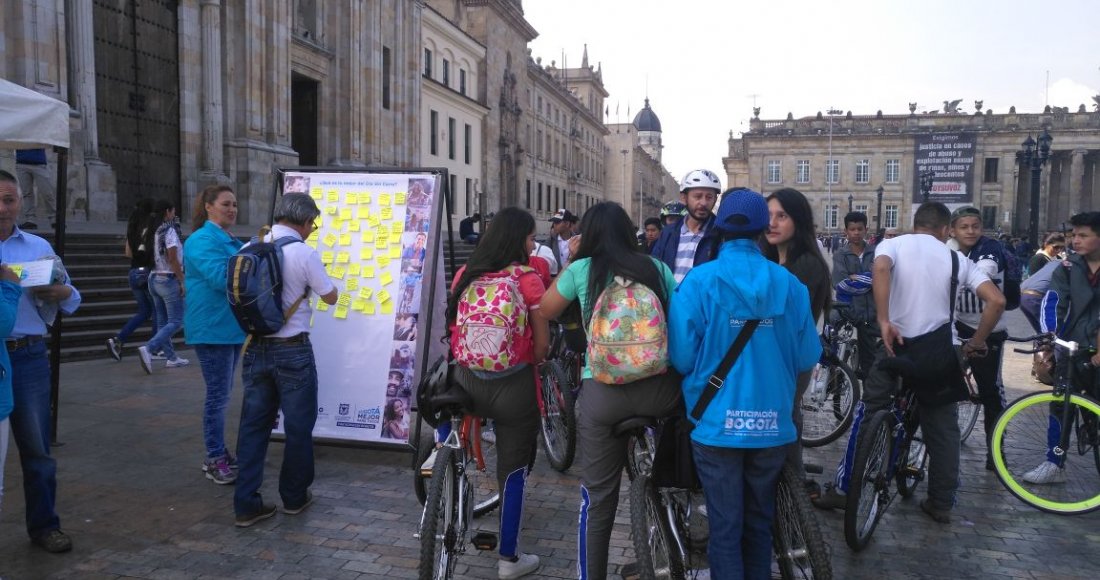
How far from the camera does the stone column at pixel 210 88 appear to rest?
18219 millimetres

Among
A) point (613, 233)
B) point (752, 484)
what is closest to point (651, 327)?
point (613, 233)

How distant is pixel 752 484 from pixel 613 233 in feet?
3.90

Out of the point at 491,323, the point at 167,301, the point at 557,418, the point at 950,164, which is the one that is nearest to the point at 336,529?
the point at 491,323

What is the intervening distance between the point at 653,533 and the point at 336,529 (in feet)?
7.02

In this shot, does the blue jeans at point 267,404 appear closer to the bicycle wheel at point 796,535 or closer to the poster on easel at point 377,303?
the poster on easel at point 377,303

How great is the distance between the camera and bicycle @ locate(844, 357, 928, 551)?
4.13 metres

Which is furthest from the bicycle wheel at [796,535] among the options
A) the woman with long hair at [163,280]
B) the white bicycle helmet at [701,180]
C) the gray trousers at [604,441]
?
the woman with long hair at [163,280]

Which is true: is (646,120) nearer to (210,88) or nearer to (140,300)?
(210,88)

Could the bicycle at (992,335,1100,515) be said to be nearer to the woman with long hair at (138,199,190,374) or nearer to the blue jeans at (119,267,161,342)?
the woman with long hair at (138,199,190,374)

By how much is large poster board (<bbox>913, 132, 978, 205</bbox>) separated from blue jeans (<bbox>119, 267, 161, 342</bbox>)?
63567 millimetres

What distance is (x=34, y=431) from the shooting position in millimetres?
3932

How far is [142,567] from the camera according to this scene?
3.91 metres

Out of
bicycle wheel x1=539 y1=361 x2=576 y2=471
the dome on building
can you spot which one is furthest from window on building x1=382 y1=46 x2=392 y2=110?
the dome on building

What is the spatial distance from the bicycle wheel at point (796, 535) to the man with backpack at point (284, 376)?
2.81 meters
